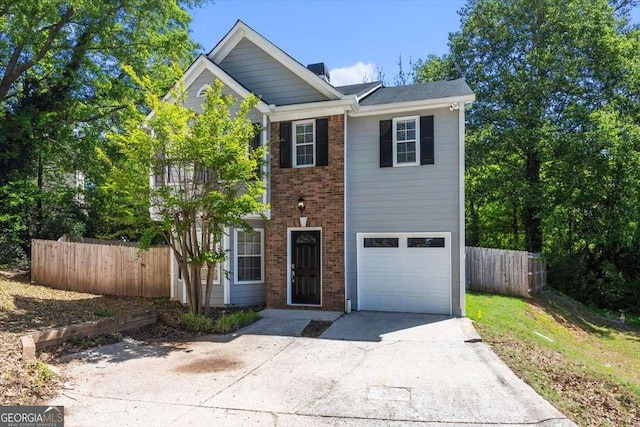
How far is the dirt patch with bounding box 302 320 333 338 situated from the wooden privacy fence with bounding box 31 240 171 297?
6152 mm

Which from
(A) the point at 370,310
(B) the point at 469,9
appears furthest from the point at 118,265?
(B) the point at 469,9

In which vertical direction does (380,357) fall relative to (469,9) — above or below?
below

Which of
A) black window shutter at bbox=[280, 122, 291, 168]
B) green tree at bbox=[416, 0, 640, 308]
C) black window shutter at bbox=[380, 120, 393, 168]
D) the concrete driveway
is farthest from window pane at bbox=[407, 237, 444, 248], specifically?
green tree at bbox=[416, 0, 640, 308]

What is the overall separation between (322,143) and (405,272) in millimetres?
4149

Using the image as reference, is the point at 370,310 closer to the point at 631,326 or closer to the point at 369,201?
the point at 369,201

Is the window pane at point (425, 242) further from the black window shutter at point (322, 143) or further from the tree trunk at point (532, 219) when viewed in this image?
the tree trunk at point (532, 219)

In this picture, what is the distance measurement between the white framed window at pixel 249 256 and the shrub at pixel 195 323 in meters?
2.49

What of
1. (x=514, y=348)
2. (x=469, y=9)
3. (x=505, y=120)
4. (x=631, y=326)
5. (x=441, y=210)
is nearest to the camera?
(x=514, y=348)

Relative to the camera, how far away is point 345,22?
1727cm

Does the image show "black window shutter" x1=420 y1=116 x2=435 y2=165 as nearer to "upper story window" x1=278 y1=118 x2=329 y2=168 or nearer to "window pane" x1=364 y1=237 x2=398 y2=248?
"window pane" x1=364 y1=237 x2=398 y2=248

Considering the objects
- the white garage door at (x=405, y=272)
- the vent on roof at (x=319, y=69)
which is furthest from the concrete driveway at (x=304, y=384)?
the vent on roof at (x=319, y=69)

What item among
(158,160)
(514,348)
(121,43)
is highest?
(121,43)

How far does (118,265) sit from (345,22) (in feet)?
40.8

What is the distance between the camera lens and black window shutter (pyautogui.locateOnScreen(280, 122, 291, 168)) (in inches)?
483
